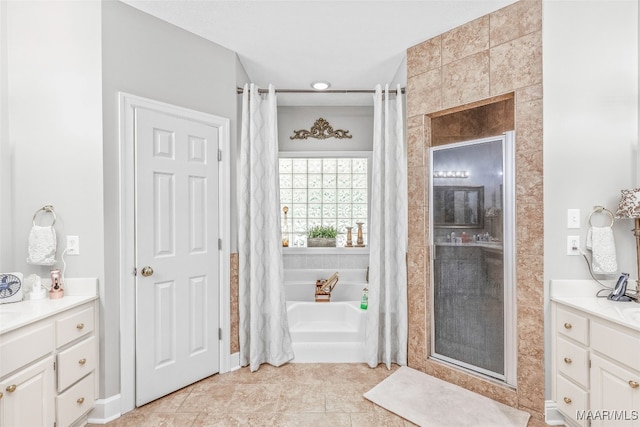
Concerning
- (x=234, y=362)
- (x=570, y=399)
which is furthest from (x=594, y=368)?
(x=234, y=362)

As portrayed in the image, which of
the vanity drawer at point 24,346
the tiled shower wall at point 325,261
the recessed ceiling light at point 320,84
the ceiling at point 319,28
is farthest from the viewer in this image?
the tiled shower wall at point 325,261

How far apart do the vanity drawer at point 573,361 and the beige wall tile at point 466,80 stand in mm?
1659

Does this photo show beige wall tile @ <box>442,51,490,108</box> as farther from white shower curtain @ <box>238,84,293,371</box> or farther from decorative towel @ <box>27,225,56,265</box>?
decorative towel @ <box>27,225,56,265</box>

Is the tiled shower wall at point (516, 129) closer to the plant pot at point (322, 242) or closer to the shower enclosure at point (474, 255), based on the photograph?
the shower enclosure at point (474, 255)

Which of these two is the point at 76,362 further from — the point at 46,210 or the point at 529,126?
the point at 529,126

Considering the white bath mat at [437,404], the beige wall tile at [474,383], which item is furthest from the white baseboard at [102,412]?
the beige wall tile at [474,383]

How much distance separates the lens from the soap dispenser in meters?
1.89

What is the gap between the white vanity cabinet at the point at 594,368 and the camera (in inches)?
59.1

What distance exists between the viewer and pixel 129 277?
2.10 metres

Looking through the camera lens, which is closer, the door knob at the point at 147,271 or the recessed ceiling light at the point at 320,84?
the door knob at the point at 147,271

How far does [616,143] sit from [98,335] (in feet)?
11.2

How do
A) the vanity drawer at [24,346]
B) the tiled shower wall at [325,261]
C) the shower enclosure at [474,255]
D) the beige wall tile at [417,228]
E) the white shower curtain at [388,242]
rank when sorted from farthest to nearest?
1. the tiled shower wall at [325,261]
2. the white shower curtain at [388,242]
3. the beige wall tile at [417,228]
4. the shower enclosure at [474,255]
5. the vanity drawer at [24,346]

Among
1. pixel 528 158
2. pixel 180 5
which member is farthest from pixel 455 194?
pixel 180 5

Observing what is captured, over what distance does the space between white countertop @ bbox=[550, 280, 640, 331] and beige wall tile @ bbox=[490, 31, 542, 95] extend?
1.29 meters
